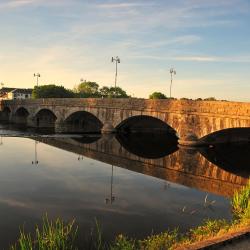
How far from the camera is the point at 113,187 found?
76.6 feet

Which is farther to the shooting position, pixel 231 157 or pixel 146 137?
pixel 146 137

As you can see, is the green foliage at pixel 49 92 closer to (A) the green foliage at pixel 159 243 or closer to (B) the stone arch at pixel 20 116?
(B) the stone arch at pixel 20 116

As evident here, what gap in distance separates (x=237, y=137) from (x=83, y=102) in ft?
72.5

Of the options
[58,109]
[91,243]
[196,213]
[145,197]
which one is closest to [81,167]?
[145,197]

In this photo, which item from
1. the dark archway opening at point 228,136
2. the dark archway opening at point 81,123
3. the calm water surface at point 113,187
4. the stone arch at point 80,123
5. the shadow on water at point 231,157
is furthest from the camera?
the dark archway opening at point 81,123

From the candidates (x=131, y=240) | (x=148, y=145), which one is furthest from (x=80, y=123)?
(x=131, y=240)

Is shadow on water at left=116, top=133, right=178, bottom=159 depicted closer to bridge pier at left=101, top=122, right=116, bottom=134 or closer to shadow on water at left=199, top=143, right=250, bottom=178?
bridge pier at left=101, top=122, right=116, bottom=134

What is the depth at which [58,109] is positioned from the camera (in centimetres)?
6147

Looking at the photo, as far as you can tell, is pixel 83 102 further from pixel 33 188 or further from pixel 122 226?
pixel 122 226

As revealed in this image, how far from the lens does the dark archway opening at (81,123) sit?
60531 millimetres

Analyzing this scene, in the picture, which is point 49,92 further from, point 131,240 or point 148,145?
point 131,240

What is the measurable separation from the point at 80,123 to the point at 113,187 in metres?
40.7

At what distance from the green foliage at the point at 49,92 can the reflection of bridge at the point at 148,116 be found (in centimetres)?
3689

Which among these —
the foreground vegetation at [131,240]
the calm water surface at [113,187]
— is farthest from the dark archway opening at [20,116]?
the foreground vegetation at [131,240]
